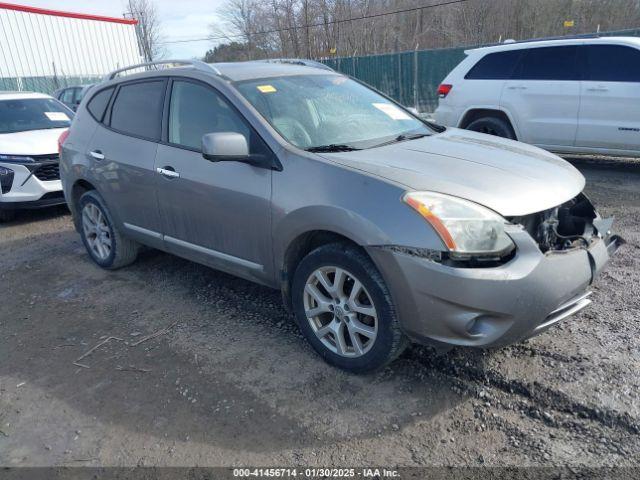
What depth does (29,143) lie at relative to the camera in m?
6.96

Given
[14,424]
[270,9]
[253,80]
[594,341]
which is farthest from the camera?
[270,9]

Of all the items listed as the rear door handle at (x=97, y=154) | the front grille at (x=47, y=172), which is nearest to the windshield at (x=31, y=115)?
the front grille at (x=47, y=172)

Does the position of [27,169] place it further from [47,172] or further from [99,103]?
[99,103]

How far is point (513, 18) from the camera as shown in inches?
1143

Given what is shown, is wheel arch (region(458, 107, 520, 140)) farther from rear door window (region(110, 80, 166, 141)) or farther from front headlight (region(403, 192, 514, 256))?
front headlight (region(403, 192, 514, 256))

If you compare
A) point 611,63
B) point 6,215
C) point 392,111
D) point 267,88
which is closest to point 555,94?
point 611,63

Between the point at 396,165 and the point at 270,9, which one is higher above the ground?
the point at 270,9

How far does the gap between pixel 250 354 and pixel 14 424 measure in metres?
1.36

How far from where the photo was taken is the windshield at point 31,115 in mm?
7586

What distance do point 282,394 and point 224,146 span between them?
148 cm


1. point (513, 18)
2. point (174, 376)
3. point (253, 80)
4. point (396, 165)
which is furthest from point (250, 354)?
point (513, 18)

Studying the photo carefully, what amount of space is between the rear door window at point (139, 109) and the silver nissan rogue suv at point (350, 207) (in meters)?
0.02

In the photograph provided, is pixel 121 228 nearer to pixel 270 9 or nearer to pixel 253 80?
pixel 253 80

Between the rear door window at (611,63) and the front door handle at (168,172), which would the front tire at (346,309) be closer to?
the front door handle at (168,172)
